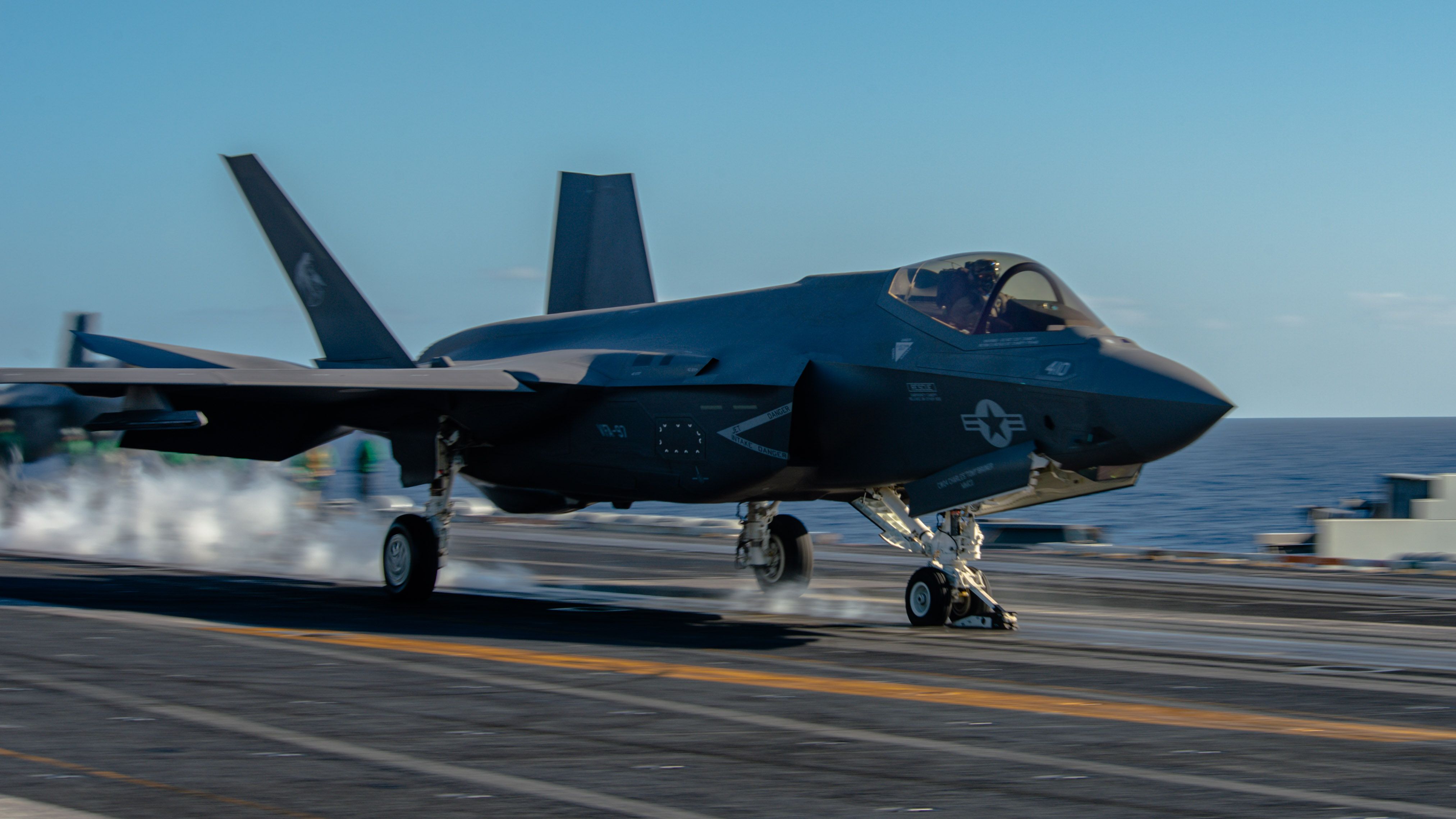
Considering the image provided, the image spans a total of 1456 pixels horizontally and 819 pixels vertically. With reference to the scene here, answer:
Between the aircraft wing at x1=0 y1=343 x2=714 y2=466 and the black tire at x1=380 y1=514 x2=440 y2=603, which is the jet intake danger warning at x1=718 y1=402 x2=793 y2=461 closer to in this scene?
the aircraft wing at x1=0 y1=343 x2=714 y2=466

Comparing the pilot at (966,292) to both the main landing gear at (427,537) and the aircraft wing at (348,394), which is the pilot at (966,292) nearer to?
the aircraft wing at (348,394)

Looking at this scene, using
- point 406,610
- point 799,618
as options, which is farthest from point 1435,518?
point 406,610

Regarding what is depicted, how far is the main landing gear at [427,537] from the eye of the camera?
15.8 metres

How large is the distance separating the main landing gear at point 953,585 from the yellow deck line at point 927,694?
3717 millimetres

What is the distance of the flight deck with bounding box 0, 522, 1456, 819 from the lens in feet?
19.8

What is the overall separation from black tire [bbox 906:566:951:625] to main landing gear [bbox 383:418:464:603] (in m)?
5.83

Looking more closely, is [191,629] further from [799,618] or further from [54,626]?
[799,618]

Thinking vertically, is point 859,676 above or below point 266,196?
below

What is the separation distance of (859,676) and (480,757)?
394cm

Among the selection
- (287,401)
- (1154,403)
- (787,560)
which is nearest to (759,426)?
(1154,403)

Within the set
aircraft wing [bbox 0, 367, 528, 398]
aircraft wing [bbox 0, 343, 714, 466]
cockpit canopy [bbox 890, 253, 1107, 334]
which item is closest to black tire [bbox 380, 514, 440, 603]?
aircraft wing [bbox 0, 343, 714, 466]

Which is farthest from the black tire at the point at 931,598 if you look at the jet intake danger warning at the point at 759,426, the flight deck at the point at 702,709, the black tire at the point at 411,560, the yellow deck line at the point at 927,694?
the black tire at the point at 411,560

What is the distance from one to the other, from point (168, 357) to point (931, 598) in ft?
33.0

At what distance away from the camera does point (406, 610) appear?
1499 centimetres
